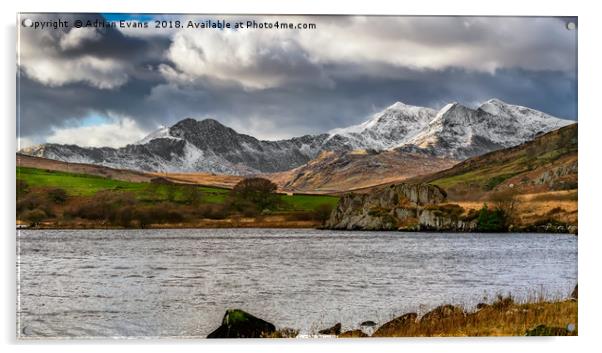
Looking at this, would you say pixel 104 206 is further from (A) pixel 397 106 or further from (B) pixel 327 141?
(A) pixel 397 106

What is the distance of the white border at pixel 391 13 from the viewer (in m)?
10.5

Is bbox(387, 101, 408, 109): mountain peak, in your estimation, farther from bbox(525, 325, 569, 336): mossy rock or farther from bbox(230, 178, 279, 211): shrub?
bbox(525, 325, 569, 336): mossy rock

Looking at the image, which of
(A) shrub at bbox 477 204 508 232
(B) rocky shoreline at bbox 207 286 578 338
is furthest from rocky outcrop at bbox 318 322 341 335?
(A) shrub at bbox 477 204 508 232

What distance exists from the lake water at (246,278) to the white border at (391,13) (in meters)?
0.20

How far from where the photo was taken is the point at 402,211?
1205 cm

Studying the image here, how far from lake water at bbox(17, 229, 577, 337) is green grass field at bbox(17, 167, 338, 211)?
0.47 metres

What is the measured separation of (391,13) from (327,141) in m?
2.08

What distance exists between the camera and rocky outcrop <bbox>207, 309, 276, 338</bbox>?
10625 mm

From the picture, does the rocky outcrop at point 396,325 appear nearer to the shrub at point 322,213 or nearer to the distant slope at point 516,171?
the shrub at point 322,213

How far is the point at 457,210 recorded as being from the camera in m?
12.0

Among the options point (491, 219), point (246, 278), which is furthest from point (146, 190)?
point (491, 219)

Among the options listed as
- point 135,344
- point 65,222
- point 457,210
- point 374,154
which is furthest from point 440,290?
point 65,222

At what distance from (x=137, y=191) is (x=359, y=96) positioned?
3.61 meters

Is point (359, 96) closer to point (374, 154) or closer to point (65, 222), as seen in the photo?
point (374, 154)
